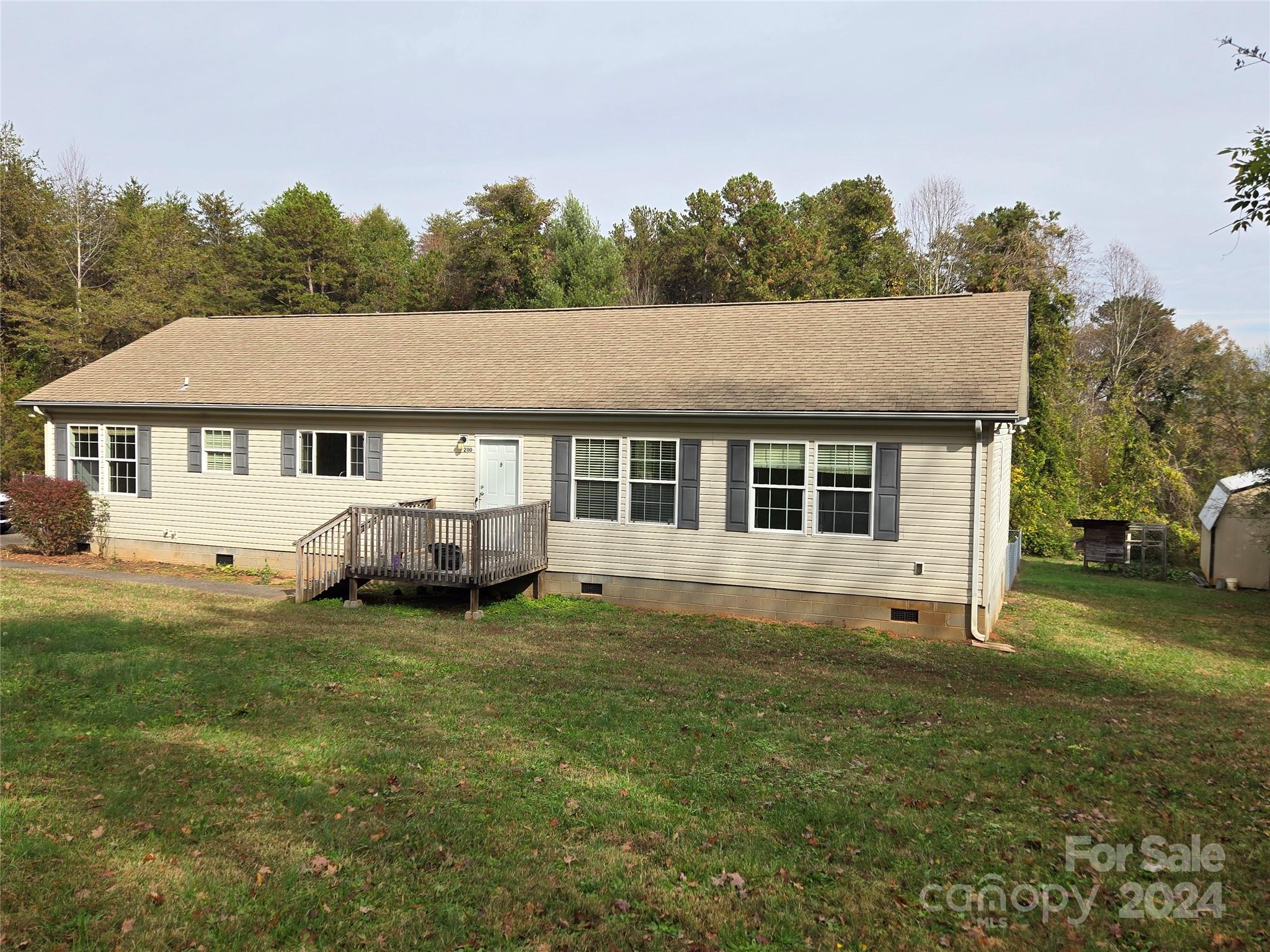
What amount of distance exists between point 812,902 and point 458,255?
1505 inches

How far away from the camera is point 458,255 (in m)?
39.1

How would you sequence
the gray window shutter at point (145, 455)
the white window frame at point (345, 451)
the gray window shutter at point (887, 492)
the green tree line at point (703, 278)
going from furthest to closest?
the green tree line at point (703, 278) < the gray window shutter at point (145, 455) < the white window frame at point (345, 451) < the gray window shutter at point (887, 492)

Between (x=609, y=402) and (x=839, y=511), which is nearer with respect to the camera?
(x=839, y=511)

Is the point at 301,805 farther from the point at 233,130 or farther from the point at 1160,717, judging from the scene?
the point at 233,130

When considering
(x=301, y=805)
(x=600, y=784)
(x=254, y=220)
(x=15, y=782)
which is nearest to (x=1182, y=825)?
(x=600, y=784)

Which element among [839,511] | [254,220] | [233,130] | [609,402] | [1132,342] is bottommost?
[839,511]

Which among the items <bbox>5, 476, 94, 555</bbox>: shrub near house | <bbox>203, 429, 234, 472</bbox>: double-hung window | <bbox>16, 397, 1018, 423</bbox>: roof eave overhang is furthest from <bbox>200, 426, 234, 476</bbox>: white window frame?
<bbox>5, 476, 94, 555</bbox>: shrub near house

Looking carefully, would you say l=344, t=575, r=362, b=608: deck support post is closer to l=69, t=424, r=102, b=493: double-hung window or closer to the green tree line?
l=69, t=424, r=102, b=493: double-hung window

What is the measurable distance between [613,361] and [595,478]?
2602 mm

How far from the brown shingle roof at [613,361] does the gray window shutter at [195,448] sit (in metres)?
0.64

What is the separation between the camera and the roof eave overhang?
36.7 feet

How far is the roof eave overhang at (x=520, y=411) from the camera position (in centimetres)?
1119

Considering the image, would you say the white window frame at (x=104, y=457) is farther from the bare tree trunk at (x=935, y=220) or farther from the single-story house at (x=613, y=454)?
the bare tree trunk at (x=935, y=220)

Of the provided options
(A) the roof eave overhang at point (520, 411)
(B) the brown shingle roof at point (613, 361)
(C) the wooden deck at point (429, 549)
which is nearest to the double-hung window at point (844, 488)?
(A) the roof eave overhang at point (520, 411)
